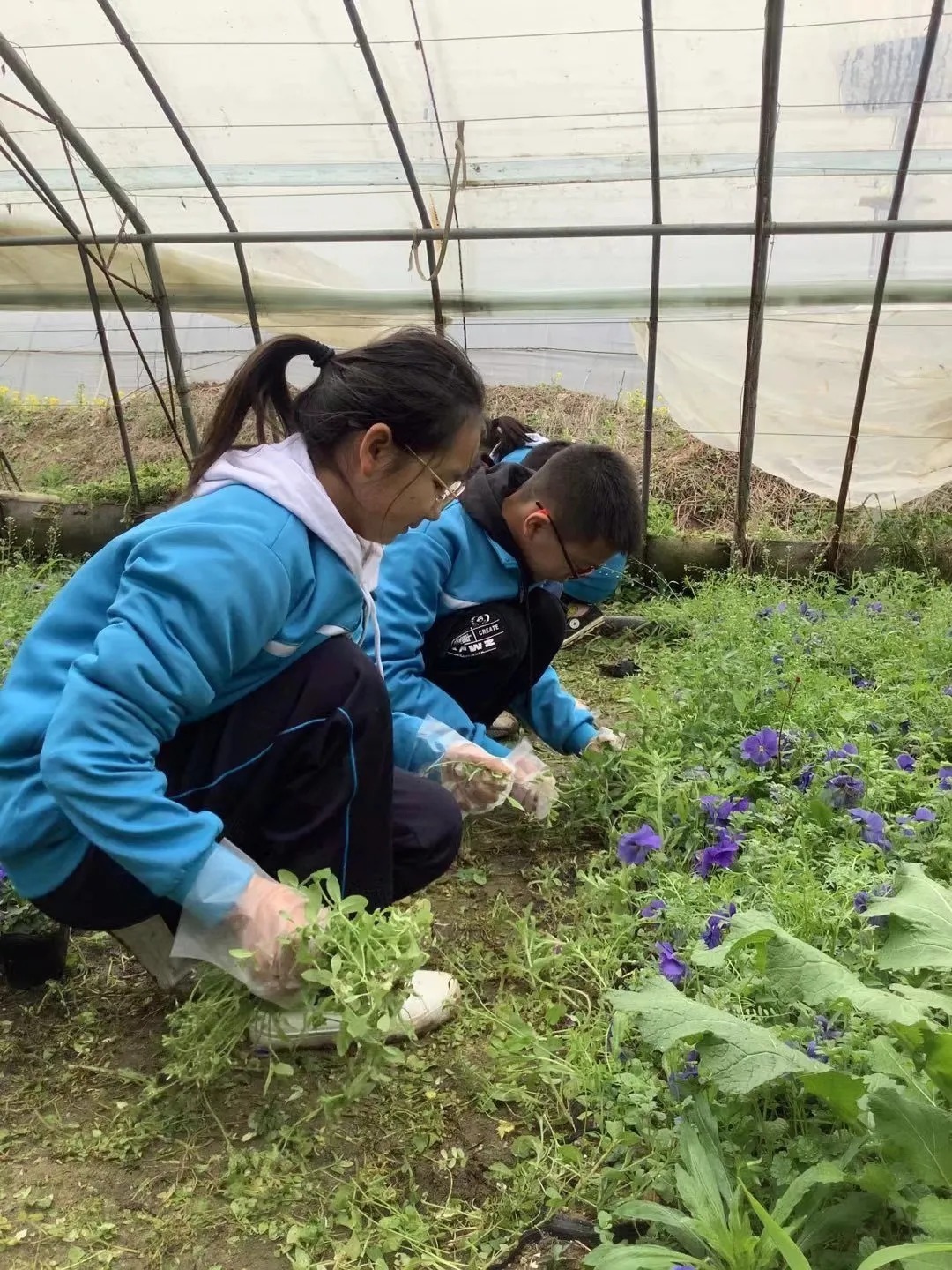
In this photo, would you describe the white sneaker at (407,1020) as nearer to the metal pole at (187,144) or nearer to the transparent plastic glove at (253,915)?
the transparent plastic glove at (253,915)

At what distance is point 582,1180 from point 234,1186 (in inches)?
22.2

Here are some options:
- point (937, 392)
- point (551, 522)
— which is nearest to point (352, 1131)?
point (551, 522)

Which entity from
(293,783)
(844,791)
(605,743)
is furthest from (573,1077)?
(605,743)

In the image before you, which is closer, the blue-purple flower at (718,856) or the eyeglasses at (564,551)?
the blue-purple flower at (718,856)

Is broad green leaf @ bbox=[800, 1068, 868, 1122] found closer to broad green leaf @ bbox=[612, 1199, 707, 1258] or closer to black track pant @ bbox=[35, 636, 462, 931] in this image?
broad green leaf @ bbox=[612, 1199, 707, 1258]

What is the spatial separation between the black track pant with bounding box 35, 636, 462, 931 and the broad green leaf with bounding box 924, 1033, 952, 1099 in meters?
0.96

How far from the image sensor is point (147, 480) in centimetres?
592

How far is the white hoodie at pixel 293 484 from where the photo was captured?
65.3 inches

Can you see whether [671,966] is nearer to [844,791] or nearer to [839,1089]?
[839,1089]

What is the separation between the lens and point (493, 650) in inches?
107

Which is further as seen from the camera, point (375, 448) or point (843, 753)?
point (843, 753)

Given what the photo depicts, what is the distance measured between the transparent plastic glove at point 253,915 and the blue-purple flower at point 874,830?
1.19 m

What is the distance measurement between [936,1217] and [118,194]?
17.9 feet

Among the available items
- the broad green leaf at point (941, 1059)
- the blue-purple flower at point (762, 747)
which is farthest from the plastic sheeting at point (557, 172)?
the broad green leaf at point (941, 1059)
